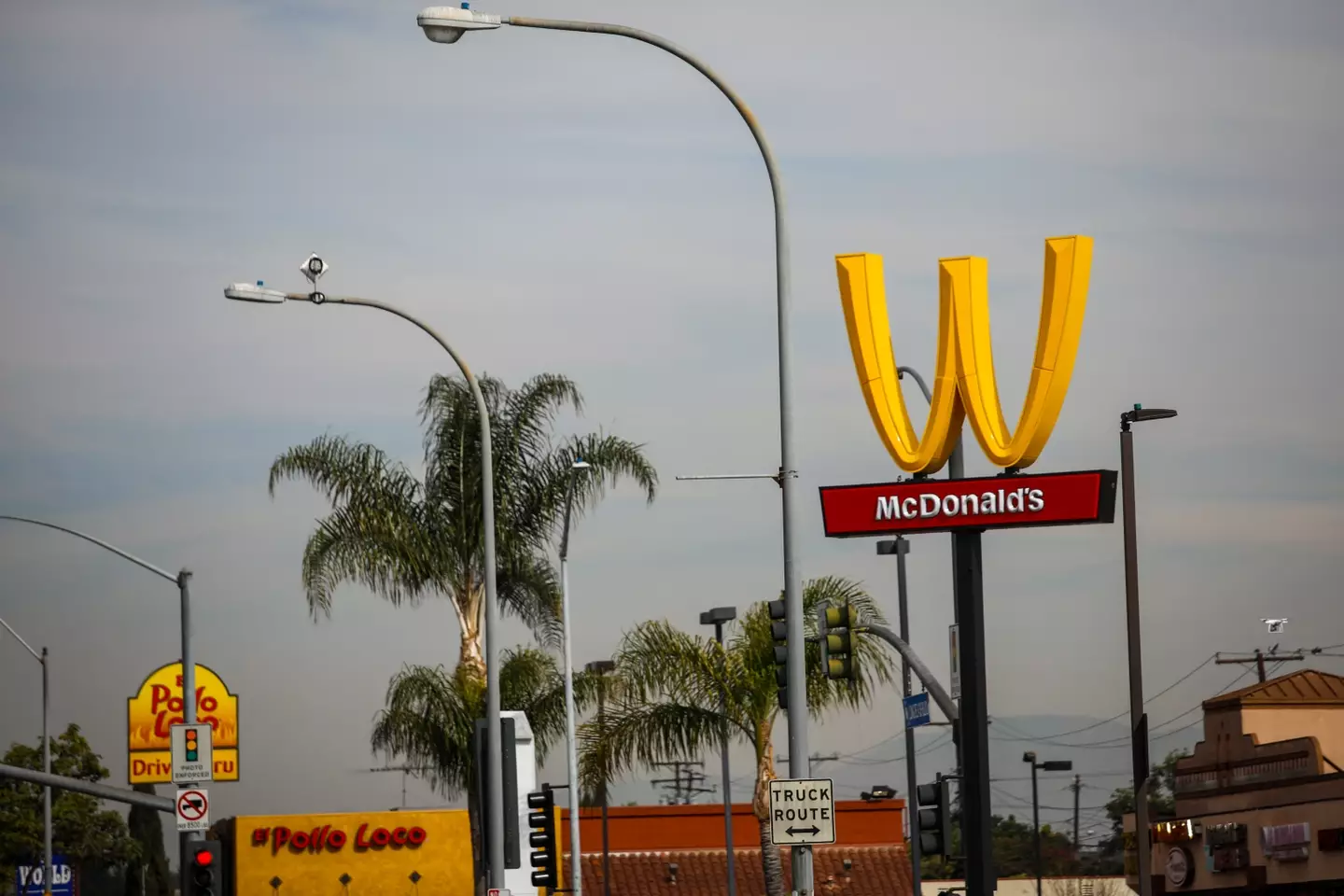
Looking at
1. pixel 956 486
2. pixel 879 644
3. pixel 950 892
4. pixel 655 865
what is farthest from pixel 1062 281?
pixel 655 865

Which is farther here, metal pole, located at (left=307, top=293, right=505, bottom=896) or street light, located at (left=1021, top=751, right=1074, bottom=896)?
street light, located at (left=1021, top=751, right=1074, bottom=896)

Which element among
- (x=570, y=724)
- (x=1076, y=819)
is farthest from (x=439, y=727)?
(x=1076, y=819)

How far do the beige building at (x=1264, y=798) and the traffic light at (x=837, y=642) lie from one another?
24.3 m

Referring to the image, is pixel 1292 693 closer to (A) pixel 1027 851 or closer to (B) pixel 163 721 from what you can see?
(B) pixel 163 721

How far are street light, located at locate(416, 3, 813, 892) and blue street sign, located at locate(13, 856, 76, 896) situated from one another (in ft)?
188

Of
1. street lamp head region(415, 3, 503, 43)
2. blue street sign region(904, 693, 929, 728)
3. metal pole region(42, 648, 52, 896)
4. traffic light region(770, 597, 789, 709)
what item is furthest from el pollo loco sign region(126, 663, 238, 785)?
street lamp head region(415, 3, 503, 43)

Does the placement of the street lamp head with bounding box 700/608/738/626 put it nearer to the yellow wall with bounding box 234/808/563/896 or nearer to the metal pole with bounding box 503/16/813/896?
the yellow wall with bounding box 234/808/563/896

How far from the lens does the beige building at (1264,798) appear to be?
139ft

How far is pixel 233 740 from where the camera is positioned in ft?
190

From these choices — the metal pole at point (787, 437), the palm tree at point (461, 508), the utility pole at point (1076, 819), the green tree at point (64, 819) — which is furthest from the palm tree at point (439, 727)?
the utility pole at point (1076, 819)

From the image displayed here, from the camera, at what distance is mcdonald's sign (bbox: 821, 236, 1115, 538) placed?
72.6 ft

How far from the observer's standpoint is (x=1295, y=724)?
4681 cm

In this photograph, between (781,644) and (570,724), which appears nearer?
(781,644)

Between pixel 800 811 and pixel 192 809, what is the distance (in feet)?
49.2
